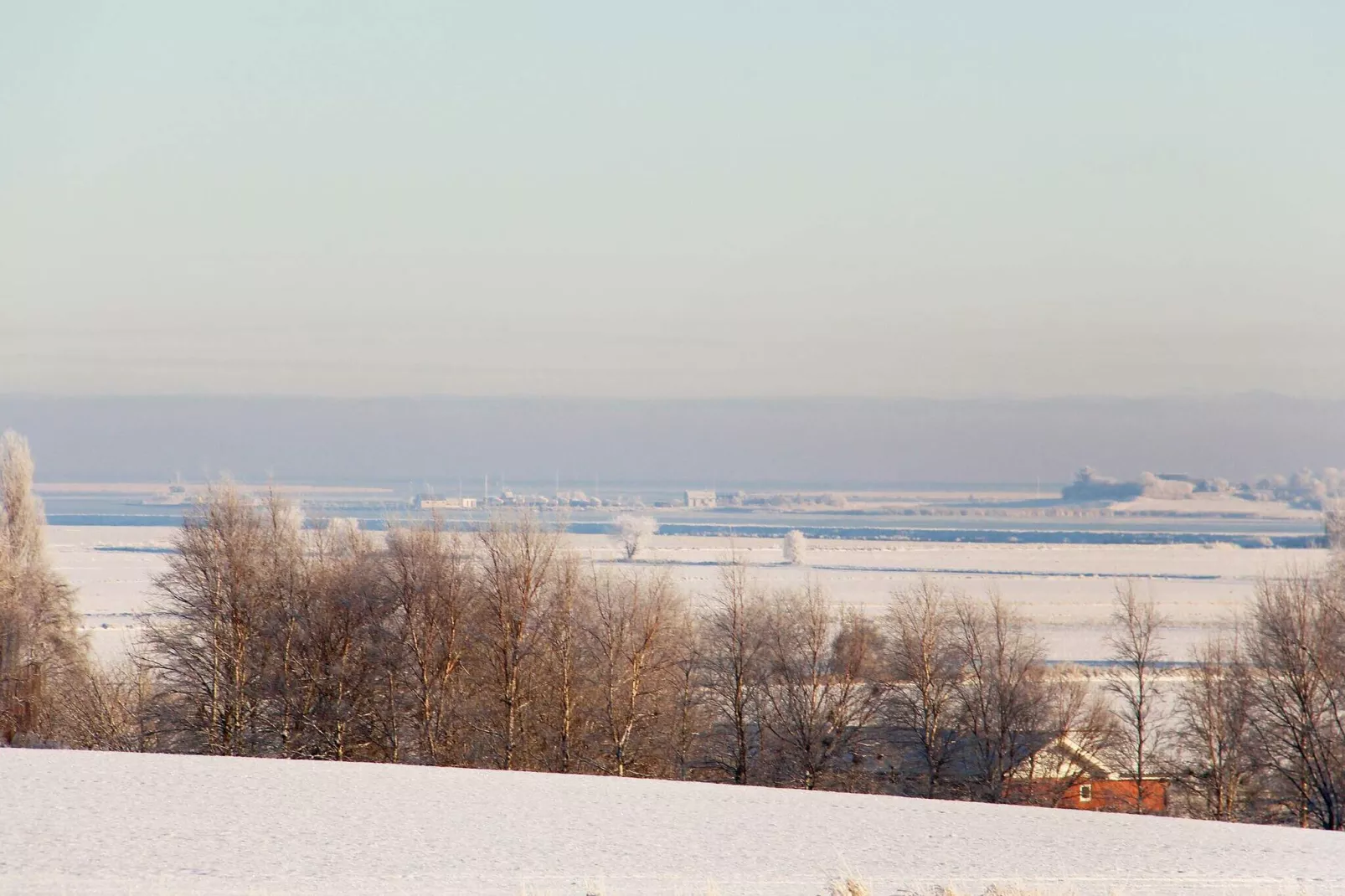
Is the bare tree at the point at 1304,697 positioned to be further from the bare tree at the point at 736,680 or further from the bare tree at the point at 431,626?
the bare tree at the point at 431,626

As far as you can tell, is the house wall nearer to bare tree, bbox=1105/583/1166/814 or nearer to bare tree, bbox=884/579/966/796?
bare tree, bbox=1105/583/1166/814

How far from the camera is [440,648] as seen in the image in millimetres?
36062

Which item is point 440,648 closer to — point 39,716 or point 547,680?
point 547,680

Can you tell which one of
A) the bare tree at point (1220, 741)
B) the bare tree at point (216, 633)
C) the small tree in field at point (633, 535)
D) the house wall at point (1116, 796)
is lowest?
the house wall at point (1116, 796)

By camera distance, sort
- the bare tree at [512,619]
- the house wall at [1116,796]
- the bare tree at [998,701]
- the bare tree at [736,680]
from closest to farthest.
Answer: the house wall at [1116,796] → the bare tree at [512,619] → the bare tree at [998,701] → the bare tree at [736,680]

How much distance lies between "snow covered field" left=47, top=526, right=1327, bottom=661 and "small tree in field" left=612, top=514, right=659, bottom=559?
1342mm

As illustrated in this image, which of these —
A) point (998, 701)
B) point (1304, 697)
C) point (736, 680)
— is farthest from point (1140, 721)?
point (736, 680)

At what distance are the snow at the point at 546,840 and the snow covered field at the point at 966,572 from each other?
2244 centimetres

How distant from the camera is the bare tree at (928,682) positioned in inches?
1454

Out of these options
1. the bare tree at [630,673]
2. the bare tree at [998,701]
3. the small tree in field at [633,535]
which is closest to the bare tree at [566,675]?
the bare tree at [630,673]

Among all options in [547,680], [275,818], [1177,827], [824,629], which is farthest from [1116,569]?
[275,818]

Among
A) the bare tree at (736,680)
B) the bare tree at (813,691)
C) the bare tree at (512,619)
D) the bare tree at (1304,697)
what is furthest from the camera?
the bare tree at (736,680)

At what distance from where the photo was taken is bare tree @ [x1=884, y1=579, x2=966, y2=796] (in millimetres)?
36938

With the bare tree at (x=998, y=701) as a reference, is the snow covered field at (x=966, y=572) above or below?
above
